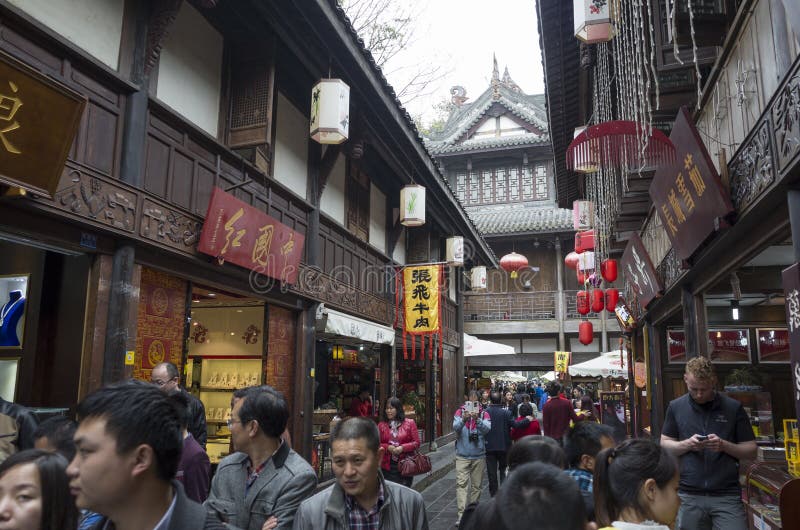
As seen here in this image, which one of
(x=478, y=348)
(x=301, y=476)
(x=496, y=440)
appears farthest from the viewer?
(x=478, y=348)

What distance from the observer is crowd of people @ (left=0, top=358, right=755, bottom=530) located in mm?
1926

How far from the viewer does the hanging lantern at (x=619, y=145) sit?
6219 millimetres

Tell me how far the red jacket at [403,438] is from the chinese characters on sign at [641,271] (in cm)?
491

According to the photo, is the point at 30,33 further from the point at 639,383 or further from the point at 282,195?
the point at 639,383

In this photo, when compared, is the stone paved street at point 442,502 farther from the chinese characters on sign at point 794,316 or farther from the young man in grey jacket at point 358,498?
the young man in grey jacket at point 358,498

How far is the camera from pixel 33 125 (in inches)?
177

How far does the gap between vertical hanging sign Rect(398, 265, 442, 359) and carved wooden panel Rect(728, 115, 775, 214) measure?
347 inches

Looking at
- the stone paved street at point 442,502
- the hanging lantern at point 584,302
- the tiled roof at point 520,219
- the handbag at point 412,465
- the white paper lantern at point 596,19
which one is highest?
the tiled roof at point 520,219

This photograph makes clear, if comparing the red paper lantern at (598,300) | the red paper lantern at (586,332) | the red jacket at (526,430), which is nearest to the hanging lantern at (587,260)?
the red paper lantern at (598,300)

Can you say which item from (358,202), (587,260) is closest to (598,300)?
(587,260)

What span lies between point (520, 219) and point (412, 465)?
19.9m

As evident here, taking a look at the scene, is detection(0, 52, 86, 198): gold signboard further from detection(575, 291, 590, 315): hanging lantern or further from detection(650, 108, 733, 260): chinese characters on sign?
detection(575, 291, 590, 315): hanging lantern

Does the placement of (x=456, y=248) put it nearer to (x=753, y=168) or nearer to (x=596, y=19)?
(x=596, y=19)

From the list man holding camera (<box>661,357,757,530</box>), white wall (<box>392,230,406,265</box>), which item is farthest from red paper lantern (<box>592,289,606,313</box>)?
man holding camera (<box>661,357,757,530</box>)
